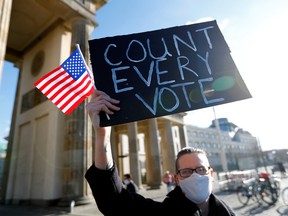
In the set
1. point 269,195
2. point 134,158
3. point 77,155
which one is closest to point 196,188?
point 77,155

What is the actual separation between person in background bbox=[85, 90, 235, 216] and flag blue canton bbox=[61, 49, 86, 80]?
3.47 ft

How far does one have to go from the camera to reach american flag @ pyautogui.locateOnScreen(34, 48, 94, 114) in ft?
10.0

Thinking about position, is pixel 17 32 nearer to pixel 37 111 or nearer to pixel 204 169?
pixel 37 111

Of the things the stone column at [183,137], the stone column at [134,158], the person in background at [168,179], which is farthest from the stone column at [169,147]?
the person in background at [168,179]

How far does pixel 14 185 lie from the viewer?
54.1ft

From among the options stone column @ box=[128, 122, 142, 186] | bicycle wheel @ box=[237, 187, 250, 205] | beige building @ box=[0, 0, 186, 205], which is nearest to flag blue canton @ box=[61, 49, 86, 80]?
beige building @ box=[0, 0, 186, 205]

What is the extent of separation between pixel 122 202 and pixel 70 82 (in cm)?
188

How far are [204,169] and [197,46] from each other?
4.55 feet

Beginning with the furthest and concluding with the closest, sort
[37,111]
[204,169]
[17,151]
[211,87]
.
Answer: [17,151], [37,111], [211,87], [204,169]

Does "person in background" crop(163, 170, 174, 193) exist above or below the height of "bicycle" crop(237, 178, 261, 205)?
above

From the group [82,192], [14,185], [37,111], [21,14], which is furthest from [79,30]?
[14,185]

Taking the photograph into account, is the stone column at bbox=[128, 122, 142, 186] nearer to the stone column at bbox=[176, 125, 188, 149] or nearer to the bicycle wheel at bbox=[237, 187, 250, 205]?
the stone column at bbox=[176, 125, 188, 149]

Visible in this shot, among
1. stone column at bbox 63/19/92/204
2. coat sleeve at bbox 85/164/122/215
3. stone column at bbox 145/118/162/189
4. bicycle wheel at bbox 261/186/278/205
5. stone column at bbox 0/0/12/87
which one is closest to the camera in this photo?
coat sleeve at bbox 85/164/122/215

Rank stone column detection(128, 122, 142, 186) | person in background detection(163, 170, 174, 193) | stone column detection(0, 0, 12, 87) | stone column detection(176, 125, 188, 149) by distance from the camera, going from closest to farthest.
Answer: stone column detection(0, 0, 12, 87), person in background detection(163, 170, 174, 193), stone column detection(128, 122, 142, 186), stone column detection(176, 125, 188, 149)
